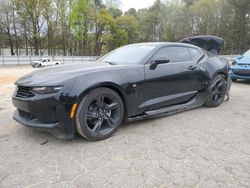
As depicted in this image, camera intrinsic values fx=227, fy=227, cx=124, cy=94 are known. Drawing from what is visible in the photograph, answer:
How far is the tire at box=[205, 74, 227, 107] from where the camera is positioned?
4.43 m

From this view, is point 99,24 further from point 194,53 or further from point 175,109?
point 175,109

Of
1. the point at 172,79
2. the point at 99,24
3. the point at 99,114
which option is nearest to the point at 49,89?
the point at 99,114

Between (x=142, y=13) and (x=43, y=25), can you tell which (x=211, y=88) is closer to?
(x=43, y=25)

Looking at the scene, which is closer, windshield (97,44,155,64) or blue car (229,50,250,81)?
windshield (97,44,155,64)

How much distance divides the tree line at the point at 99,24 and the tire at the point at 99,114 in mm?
35447

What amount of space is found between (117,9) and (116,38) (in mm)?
5868

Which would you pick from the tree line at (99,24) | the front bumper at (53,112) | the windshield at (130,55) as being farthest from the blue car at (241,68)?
the tree line at (99,24)

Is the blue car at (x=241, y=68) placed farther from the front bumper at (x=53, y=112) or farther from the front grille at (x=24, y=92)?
the front grille at (x=24, y=92)

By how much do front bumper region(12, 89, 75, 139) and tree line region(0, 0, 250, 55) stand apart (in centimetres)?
3551

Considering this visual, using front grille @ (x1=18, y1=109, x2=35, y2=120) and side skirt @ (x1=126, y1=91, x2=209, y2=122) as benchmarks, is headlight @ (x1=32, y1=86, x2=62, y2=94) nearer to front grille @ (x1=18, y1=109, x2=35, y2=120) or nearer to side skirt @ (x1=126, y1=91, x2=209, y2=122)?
front grille @ (x1=18, y1=109, x2=35, y2=120)

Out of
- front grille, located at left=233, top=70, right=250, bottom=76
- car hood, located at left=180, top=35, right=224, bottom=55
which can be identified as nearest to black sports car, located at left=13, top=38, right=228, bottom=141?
car hood, located at left=180, top=35, right=224, bottom=55

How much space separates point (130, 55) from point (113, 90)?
2.97 ft

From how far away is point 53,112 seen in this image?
8.61 feet

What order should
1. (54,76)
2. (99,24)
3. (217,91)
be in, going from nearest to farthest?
(54,76) → (217,91) → (99,24)
